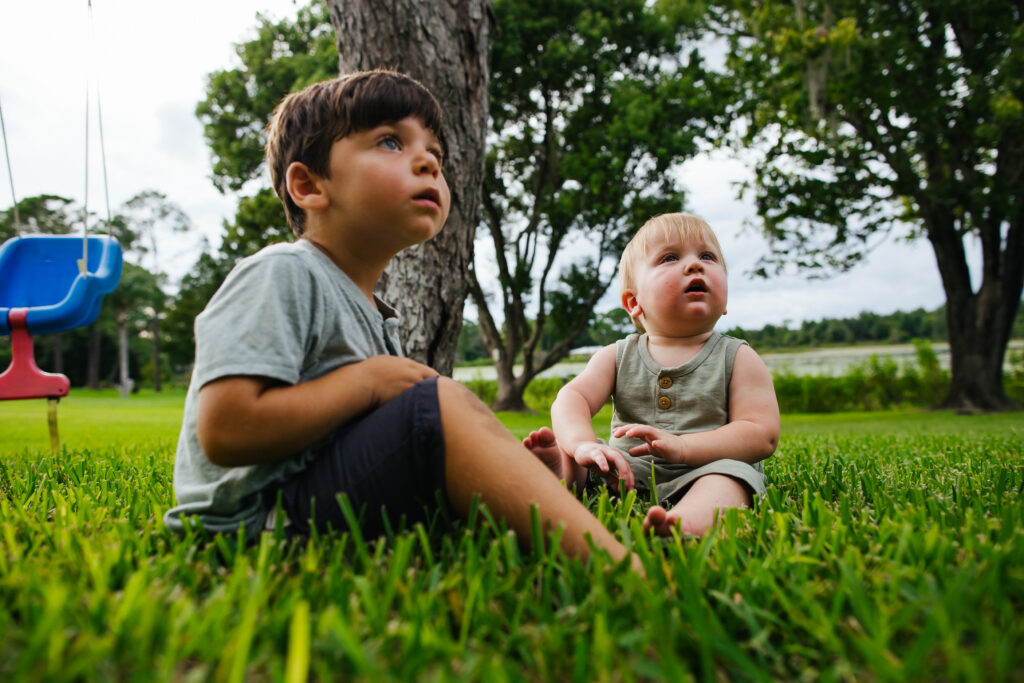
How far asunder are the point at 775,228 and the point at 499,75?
665 cm

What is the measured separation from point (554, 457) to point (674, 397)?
0.54 m

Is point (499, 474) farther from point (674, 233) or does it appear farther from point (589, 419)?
point (674, 233)

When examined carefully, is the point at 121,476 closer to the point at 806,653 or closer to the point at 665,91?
the point at 806,653

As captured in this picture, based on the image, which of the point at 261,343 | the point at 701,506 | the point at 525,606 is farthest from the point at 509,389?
the point at 525,606

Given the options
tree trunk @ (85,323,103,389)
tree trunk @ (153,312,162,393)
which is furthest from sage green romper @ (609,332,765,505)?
tree trunk @ (85,323,103,389)

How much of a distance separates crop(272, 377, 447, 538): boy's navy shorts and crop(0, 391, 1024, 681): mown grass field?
0.09 m

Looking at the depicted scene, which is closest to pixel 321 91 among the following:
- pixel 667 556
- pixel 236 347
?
pixel 236 347

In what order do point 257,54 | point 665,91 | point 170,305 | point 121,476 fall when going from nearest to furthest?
point 121,476 < point 665,91 < point 257,54 < point 170,305

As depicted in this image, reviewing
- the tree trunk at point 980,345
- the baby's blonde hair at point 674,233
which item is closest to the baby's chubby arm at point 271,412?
the baby's blonde hair at point 674,233

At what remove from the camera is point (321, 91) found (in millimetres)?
1532

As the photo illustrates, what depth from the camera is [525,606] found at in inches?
37.4

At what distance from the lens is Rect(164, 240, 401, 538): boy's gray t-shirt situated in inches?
44.9

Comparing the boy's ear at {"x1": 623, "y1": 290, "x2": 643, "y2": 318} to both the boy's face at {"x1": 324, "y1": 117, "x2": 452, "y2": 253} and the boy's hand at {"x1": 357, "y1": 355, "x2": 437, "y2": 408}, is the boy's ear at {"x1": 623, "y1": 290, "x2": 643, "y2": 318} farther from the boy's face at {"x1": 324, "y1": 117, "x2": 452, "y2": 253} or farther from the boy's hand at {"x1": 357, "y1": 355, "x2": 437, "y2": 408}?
the boy's hand at {"x1": 357, "y1": 355, "x2": 437, "y2": 408}

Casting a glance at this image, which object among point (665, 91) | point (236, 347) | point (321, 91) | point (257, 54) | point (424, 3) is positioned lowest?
point (236, 347)
